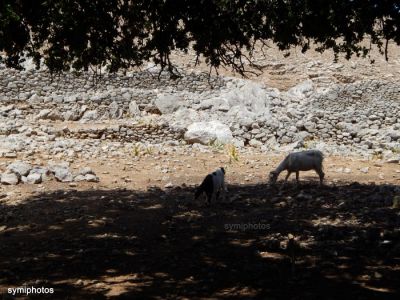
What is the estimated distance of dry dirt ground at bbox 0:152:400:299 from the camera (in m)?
5.32

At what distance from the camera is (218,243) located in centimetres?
693

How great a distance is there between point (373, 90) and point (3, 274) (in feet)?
71.4

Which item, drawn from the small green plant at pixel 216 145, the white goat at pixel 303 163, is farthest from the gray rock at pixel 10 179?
the small green plant at pixel 216 145

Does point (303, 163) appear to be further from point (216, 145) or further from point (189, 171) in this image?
point (216, 145)

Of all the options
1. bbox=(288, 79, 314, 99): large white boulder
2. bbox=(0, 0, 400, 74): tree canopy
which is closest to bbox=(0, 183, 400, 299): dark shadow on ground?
bbox=(0, 0, 400, 74): tree canopy

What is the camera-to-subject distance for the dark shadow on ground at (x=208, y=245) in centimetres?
529

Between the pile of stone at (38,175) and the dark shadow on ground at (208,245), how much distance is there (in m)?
1.62

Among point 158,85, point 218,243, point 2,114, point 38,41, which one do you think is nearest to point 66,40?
point 38,41

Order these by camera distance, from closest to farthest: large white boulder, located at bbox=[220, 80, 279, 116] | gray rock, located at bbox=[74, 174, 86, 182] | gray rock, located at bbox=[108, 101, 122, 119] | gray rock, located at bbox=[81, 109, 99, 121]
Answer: gray rock, located at bbox=[74, 174, 86, 182] < gray rock, located at bbox=[81, 109, 99, 121] < gray rock, located at bbox=[108, 101, 122, 119] < large white boulder, located at bbox=[220, 80, 279, 116]

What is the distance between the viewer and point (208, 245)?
685 centimetres

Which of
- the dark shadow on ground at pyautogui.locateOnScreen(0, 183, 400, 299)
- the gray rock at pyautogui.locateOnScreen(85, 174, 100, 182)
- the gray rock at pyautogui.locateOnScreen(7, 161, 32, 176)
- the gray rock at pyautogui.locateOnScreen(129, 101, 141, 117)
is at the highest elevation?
the gray rock at pyautogui.locateOnScreen(129, 101, 141, 117)

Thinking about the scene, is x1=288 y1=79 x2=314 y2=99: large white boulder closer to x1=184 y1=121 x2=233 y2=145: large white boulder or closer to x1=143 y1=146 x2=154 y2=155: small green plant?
x1=184 y1=121 x2=233 y2=145: large white boulder

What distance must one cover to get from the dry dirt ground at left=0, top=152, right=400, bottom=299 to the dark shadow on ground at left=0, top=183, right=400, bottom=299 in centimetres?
2

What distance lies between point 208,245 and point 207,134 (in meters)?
10.7
